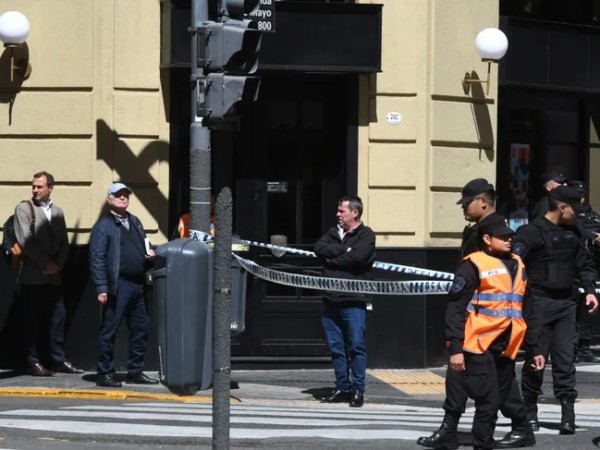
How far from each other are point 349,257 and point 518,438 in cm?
312

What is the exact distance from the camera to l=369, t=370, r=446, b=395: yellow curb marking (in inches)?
550

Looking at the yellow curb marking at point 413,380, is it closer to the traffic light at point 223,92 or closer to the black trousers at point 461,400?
the black trousers at point 461,400

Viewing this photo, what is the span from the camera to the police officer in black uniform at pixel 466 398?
10.0 metres

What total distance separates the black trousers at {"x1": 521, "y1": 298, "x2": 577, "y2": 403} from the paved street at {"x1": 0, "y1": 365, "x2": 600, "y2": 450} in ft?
1.16

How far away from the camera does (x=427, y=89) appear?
15.3 meters

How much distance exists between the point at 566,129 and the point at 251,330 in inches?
194

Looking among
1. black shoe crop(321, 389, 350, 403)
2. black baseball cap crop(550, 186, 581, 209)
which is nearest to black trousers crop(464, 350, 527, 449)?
black baseball cap crop(550, 186, 581, 209)

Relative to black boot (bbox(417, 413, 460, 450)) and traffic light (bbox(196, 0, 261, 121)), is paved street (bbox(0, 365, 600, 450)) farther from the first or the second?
traffic light (bbox(196, 0, 261, 121))

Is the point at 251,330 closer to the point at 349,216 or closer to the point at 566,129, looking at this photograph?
the point at 349,216

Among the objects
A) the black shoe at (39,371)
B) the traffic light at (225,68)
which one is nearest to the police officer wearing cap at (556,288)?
the traffic light at (225,68)

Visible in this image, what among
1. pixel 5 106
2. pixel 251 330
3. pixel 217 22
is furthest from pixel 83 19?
pixel 217 22

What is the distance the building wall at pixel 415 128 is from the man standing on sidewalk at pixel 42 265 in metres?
3.29

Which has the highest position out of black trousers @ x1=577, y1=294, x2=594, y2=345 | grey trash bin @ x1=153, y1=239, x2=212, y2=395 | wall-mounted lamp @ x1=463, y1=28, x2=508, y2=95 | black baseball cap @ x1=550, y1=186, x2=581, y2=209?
wall-mounted lamp @ x1=463, y1=28, x2=508, y2=95

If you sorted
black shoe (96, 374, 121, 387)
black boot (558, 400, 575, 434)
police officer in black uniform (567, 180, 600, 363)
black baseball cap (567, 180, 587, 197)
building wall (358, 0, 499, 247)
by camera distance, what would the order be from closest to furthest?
black boot (558, 400, 575, 434)
black baseball cap (567, 180, 587, 197)
black shoe (96, 374, 121, 387)
building wall (358, 0, 499, 247)
police officer in black uniform (567, 180, 600, 363)
